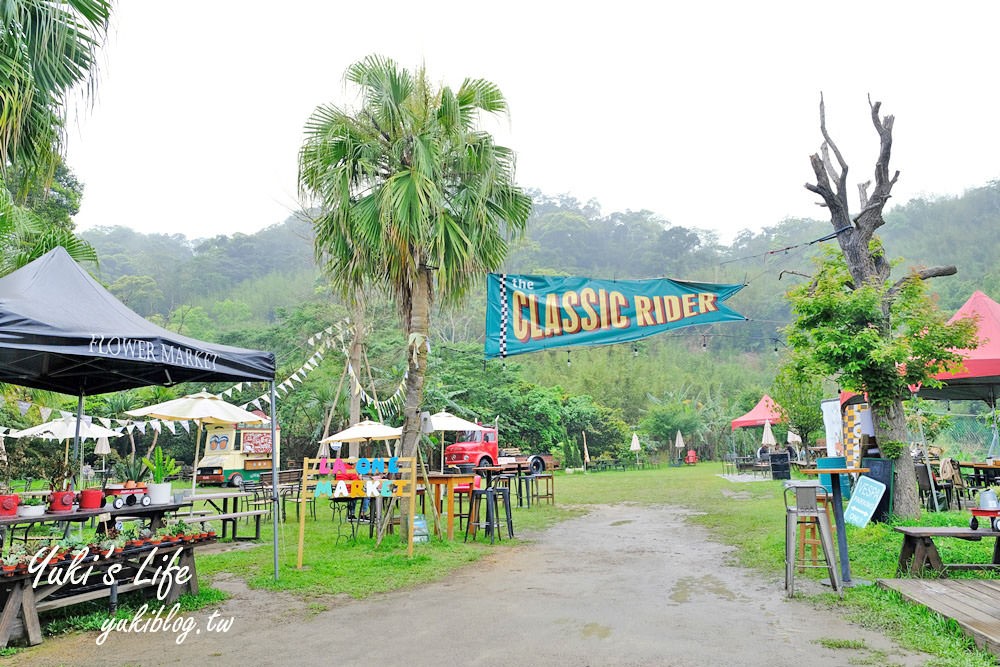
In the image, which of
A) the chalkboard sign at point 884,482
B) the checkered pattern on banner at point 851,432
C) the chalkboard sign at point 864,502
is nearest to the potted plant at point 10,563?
Result: the chalkboard sign at point 864,502

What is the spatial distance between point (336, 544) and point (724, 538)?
196 inches

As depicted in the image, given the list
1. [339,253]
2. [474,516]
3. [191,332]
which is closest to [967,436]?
[474,516]

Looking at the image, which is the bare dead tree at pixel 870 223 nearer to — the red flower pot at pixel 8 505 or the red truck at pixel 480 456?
the red flower pot at pixel 8 505

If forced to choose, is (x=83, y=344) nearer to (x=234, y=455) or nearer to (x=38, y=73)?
(x=38, y=73)

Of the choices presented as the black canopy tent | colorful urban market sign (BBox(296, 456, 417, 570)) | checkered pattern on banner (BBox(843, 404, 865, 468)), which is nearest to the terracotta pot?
the black canopy tent

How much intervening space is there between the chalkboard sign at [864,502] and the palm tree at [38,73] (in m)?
8.97

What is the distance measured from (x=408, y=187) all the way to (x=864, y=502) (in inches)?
245

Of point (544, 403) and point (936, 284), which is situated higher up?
point (936, 284)

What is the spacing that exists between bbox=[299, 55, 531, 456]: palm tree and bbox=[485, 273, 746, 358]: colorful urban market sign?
1.02 meters

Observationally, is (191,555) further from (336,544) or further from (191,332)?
(191,332)

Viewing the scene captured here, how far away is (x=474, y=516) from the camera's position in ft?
31.9

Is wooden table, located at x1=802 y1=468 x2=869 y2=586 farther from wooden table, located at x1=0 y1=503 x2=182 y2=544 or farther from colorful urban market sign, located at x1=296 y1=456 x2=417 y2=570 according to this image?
wooden table, located at x1=0 y1=503 x2=182 y2=544

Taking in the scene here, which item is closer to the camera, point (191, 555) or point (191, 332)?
point (191, 555)

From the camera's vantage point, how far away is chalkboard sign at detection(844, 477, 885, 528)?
7293 millimetres
